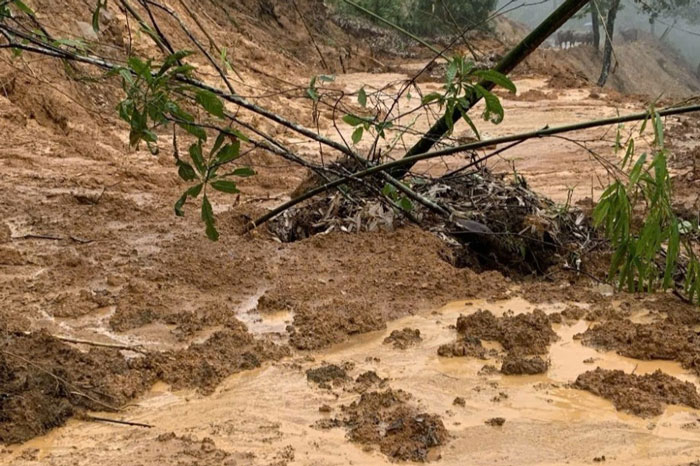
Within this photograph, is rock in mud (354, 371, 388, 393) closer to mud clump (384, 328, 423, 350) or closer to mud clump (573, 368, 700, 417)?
mud clump (384, 328, 423, 350)

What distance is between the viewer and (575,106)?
48.5 feet

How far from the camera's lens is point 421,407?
8.82ft

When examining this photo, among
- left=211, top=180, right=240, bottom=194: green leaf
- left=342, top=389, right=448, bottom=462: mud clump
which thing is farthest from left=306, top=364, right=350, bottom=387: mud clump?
left=211, top=180, right=240, bottom=194: green leaf

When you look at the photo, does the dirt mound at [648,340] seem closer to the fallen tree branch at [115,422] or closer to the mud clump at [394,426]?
the mud clump at [394,426]

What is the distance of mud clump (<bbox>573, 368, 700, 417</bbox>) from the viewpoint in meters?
2.67

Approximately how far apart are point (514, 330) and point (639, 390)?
66cm

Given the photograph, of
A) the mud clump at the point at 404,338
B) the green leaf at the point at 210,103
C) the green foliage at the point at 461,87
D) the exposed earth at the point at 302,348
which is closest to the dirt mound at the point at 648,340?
the exposed earth at the point at 302,348

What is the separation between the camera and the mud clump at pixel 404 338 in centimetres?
329

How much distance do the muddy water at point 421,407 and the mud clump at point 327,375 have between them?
1.8 inches

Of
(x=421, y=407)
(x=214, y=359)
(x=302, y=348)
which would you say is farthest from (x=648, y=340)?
(x=214, y=359)

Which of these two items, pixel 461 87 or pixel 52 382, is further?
pixel 52 382

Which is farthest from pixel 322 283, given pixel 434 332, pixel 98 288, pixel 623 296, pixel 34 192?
pixel 34 192

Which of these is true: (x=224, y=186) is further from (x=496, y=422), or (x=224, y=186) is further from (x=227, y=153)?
(x=496, y=422)

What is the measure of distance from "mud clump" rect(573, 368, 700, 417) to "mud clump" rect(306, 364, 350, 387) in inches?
34.8
